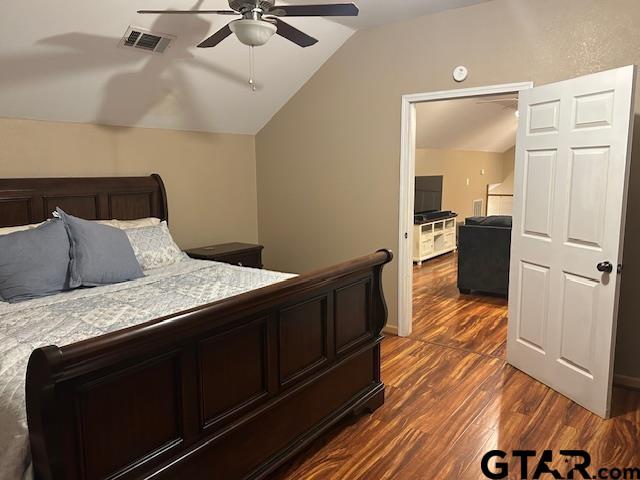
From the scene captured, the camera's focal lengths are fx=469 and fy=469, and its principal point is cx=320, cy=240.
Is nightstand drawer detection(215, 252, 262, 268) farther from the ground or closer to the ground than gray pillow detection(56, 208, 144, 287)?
closer to the ground

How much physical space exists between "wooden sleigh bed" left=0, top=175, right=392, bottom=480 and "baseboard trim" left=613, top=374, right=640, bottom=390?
1.64 metres

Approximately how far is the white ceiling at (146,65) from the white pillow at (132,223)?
0.80m

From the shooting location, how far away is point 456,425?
8.63 feet

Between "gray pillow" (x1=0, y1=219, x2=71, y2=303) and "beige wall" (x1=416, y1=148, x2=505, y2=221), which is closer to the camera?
"gray pillow" (x1=0, y1=219, x2=71, y2=303)

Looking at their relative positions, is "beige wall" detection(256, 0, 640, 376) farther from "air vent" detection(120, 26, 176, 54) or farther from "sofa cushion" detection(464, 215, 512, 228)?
"sofa cushion" detection(464, 215, 512, 228)

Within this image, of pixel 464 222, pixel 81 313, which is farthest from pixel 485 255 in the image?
pixel 81 313

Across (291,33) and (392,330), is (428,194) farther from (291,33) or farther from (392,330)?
(291,33)

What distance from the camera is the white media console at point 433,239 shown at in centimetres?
681

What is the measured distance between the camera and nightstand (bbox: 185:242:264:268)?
403 centimetres

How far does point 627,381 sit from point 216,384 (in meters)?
2.75

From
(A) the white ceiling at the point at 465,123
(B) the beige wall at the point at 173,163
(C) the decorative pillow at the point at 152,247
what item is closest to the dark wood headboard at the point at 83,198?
(B) the beige wall at the point at 173,163

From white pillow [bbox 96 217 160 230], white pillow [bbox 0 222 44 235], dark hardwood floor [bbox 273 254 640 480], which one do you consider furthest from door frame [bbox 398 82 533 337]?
white pillow [bbox 0 222 44 235]

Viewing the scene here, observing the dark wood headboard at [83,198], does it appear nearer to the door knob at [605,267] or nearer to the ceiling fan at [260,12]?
the ceiling fan at [260,12]

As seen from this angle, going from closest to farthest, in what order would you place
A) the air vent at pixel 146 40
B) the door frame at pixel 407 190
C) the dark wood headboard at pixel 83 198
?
the air vent at pixel 146 40 → the dark wood headboard at pixel 83 198 → the door frame at pixel 407 190
